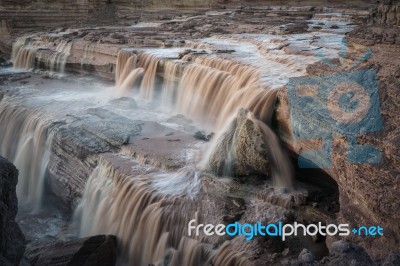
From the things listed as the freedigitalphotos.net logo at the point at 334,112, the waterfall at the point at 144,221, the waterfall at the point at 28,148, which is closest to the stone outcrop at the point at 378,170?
the freedigitalphotos.net logo at the point at 334,112

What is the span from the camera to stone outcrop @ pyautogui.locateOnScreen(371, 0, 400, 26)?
755cm

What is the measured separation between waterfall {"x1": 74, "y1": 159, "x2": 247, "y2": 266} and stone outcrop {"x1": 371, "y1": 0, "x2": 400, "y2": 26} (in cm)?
444

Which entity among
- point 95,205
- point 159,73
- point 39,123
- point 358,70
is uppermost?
point 358,70

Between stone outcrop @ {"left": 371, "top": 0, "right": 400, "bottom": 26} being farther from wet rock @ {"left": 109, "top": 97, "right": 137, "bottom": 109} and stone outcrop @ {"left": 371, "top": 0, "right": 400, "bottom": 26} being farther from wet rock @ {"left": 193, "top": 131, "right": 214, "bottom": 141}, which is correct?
wet rock @ {"left": 109, "top": 97, "right": 137, "bottom": 109}

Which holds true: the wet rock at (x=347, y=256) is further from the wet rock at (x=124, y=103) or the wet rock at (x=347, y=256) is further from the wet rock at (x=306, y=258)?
the wet rock at (x=124, y=103)

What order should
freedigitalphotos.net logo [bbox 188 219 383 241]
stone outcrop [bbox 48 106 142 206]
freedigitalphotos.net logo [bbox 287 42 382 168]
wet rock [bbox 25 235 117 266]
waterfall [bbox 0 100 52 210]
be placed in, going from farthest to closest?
waterfall [bbox 0 100 52 210] < stone outcrop [bbox 48 106 142 206] < wet rock [bbox 25 235 117 266] < freedigitalphotos.net logo [bbox 188 219 383 241] < freedigitalphotos.net logo [bbox 287 42 382 168]

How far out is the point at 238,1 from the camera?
79.8 feet

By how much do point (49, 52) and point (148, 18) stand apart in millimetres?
7615

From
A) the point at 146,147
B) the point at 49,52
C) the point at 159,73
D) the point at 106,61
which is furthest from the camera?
the point at 49,52

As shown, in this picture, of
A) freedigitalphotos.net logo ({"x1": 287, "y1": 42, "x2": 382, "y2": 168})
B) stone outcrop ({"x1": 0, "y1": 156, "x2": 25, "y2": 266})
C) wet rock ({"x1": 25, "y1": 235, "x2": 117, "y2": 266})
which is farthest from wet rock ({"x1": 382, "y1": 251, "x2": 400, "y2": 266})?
wet rock ({"x1": 25, "y1": 235, "x2": 117, "y2": 266})

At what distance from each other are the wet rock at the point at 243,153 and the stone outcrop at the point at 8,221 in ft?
11.3

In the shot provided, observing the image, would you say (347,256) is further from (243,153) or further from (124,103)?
(124,103)

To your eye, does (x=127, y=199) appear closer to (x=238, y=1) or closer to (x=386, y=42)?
(x=386, y=42)

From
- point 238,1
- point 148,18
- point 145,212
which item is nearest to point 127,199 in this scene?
point 145,212
